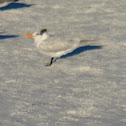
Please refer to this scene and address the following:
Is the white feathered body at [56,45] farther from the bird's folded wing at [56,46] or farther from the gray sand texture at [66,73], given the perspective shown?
the gray sand texture at [66,73]

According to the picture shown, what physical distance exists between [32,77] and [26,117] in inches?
72.4

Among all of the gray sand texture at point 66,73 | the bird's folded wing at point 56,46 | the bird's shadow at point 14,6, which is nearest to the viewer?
the gray sand texture at point 66,73

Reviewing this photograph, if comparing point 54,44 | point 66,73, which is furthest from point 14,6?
point 66,73

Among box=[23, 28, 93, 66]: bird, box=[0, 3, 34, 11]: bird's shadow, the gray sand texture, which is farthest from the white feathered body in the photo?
box=[0, 3, 34, 11]: bird's shadow

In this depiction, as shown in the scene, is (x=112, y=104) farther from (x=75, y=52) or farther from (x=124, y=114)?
(x=75, y=52)

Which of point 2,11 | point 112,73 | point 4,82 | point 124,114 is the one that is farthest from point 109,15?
point 124,114

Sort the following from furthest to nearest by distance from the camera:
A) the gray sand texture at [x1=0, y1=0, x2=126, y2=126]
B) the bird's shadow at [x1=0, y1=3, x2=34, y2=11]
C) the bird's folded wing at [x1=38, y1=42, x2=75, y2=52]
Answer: the bird's shadow at [x1=0, y1=3, x2=34, y2=11], the bird's folded wing at [x1=38, y1=42, x2=75, y2=52], the gray sand texture at [x1=0, y1=0, x2=126, y2=126]

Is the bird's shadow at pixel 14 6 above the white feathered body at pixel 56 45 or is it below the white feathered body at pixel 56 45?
below

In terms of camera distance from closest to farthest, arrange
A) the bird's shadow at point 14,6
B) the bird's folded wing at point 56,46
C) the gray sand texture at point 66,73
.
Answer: the gray sand texture at point 66,73, the bird's folded wing at point 56,46, the bird's shadow at point 14,6

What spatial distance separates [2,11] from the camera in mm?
12953

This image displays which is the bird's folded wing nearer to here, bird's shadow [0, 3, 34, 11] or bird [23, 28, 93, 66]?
bird [23, 28, 93, 66]

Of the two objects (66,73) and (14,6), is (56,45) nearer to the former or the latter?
(66,73)

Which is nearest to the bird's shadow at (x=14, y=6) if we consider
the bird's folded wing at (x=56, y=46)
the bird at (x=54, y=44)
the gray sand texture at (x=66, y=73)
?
the gray sand texture at (x=66, y=73)

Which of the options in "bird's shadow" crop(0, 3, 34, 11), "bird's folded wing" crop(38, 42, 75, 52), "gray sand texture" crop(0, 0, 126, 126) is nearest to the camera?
"gray sand texture" crop(0, 0, 126, 126)
